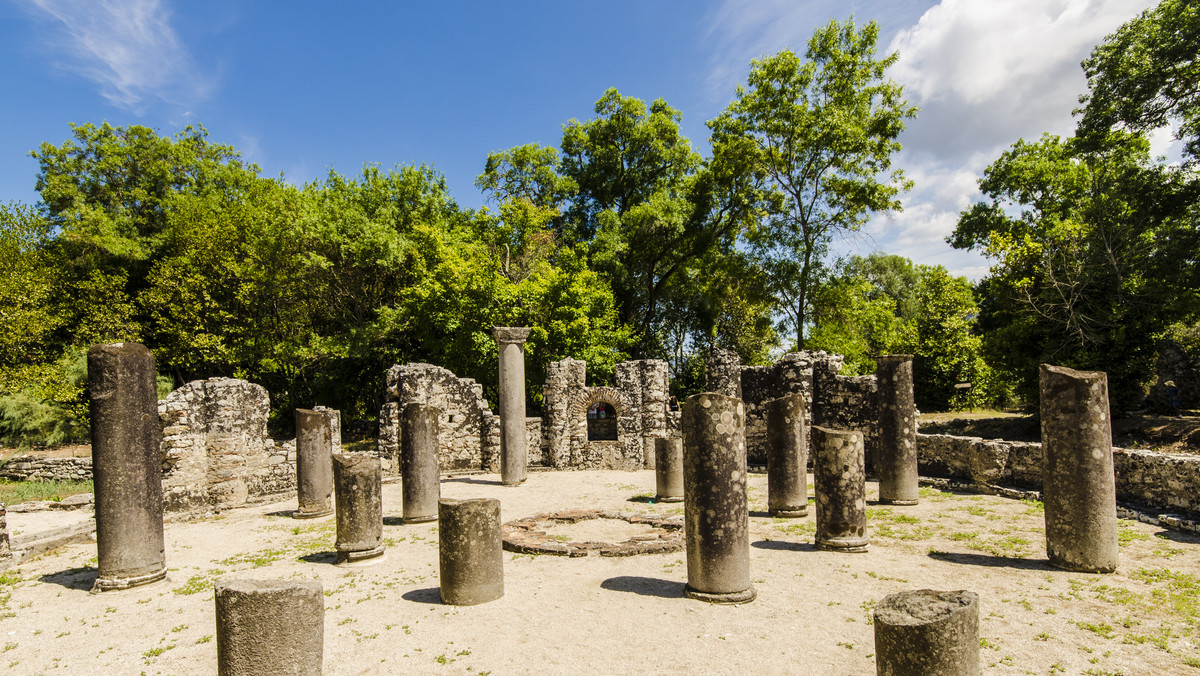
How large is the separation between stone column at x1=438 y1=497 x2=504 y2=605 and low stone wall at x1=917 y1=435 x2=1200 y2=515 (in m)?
10.7

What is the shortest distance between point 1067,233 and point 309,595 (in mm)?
25091

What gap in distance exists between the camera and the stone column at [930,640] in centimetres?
453

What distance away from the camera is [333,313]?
101 ft

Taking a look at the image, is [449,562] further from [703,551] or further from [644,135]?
[644,135]

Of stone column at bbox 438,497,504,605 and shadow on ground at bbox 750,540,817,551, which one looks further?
shadow on ground at bbox 750,540,817,551

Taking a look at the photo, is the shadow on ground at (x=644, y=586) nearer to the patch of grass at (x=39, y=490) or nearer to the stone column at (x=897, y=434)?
the stone column at (x=897, y=434)

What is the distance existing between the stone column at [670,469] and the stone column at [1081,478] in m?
7.33

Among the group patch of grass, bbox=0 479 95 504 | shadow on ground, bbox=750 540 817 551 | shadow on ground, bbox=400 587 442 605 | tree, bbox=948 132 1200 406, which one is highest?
tree, bbox=948 132 1200 406

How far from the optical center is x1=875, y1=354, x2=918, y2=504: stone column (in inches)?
506

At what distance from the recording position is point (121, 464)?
883 cm

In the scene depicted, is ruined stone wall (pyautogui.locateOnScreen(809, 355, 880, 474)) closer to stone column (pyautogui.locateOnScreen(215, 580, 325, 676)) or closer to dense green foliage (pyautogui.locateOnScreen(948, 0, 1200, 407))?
dense green foliage (pyautogui.locateOnScreen(948, 0, 1200, 407))

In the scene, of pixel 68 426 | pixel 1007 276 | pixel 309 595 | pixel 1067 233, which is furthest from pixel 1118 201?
pixel 68 426

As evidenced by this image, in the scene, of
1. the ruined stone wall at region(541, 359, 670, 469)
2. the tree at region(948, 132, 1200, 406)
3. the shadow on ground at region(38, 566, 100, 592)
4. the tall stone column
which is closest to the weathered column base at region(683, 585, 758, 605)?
the tall stone column

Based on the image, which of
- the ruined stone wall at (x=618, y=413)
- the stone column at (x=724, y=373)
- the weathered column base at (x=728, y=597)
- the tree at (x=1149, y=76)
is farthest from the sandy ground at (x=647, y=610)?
the tree at (x=1149, y=76)
